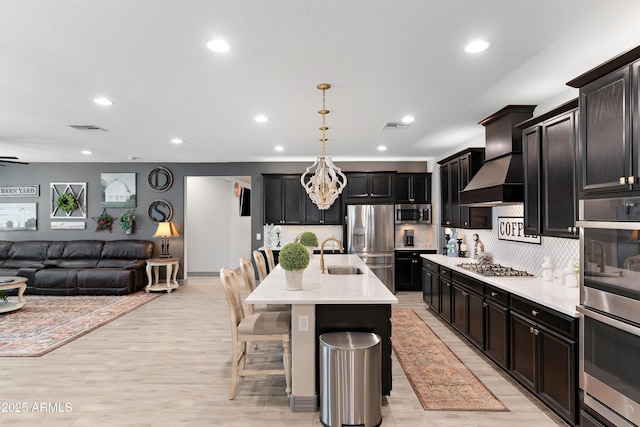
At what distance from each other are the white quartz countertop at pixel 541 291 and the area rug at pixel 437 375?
888 mm

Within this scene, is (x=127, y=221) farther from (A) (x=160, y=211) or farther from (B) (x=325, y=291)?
(B) (x=325, y=291)

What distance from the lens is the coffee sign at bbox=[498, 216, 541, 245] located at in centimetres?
411

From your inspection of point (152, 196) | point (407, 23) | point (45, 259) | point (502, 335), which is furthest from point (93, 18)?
point (45, 259)

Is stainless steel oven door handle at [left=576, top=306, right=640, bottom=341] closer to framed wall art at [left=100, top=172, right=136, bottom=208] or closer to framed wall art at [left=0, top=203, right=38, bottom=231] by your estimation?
framed wall art at [left=100, top=172, right=136, bottom=208]

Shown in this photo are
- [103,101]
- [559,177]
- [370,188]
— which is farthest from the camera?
[370,188]

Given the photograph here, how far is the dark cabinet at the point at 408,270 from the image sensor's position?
23.4 ft

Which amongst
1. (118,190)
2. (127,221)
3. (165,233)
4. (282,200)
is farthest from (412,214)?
(118,190)

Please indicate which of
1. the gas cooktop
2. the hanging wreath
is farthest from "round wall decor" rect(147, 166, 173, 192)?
the gas cooktop

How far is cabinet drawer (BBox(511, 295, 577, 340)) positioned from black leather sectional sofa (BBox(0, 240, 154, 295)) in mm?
6607

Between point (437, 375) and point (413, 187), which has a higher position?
point (413, 187)

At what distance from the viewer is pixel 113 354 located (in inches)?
155

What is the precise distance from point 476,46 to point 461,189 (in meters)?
2.97

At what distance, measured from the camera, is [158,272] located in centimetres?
758

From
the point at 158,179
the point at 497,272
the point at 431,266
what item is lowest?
the point at 431,266
